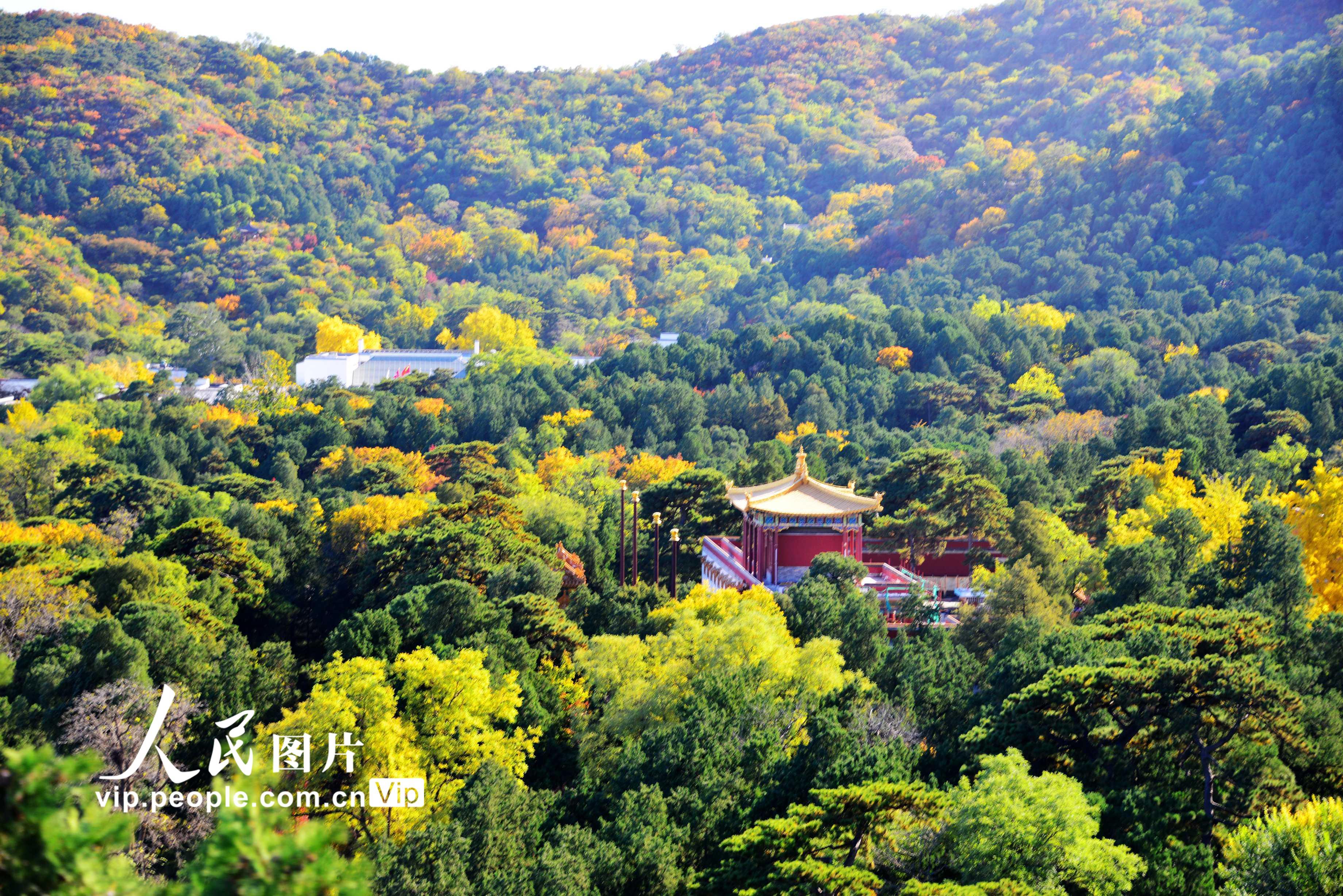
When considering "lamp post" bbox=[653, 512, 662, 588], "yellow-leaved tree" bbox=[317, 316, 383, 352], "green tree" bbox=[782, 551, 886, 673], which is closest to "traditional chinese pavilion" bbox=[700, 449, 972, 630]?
"lamp post" bbox=[653, 512, 662, 588]

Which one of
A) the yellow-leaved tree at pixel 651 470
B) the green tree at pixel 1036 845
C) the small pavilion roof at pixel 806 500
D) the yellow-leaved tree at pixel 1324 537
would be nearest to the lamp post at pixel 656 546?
the small pavilion roof at pixel 806 500

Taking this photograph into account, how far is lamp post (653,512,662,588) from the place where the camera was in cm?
3512

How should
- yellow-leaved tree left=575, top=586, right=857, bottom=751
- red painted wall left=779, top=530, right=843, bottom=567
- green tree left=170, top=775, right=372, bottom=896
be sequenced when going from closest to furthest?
green tree left=170, top=775, right=372, bottom=896, yellow-leaved tree left=575, top=586, right=857, bottom=751, red painted wall left=779, top=530, right=843, bottom=567

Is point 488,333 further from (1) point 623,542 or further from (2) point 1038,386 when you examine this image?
(1) point 623,542

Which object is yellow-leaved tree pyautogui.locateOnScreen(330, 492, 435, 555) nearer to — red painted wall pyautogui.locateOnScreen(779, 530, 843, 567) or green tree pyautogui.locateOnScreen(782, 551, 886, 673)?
red painted wall pyautogui.locateOnScreen(779, 530, 843, 567)

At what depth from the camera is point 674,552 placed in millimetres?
35375

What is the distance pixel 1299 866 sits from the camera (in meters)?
14.7

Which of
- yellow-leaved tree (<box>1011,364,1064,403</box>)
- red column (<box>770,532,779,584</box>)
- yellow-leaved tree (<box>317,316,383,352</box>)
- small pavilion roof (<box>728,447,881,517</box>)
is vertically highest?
yellow-leaved tree (<box>317,316,383,352</box>)

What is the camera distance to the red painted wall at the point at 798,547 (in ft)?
108

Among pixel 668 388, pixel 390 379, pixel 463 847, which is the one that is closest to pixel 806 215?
pixel 390 379

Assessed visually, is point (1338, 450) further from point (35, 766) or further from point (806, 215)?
point (806, 215)

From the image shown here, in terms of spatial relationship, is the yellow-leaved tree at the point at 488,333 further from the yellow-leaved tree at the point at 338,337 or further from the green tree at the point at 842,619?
the green tree at the point at 842,619

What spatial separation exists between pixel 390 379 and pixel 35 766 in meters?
76.1

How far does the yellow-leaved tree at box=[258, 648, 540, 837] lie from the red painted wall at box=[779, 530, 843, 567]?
9.13 metres
